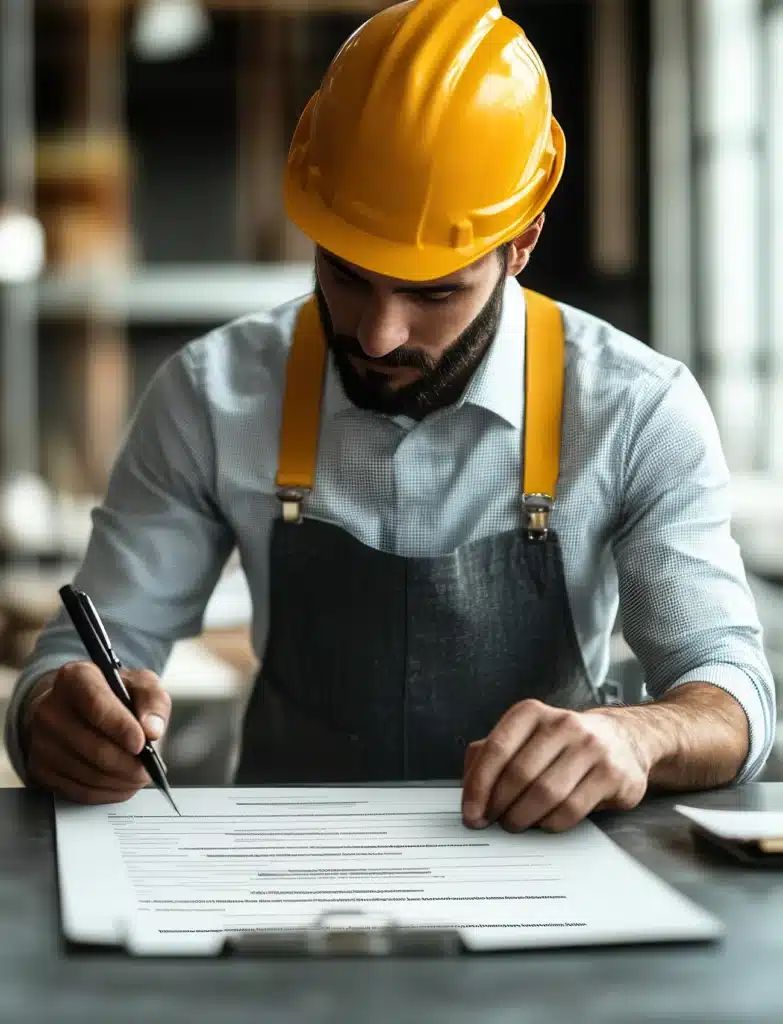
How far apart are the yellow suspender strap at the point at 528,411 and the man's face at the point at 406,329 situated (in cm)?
8

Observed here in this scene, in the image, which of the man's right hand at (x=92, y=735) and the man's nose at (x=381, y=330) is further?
the man's nose at (x=381, y=330)

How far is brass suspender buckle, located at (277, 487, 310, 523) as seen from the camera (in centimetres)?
163

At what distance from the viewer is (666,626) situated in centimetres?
149

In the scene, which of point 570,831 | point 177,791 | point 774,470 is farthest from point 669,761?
point 774,470

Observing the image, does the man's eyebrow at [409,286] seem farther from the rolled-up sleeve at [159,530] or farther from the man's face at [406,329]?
the rolled-up sleeve at [159,530]

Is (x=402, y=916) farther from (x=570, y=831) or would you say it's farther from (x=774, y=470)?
(x=774, y=470)

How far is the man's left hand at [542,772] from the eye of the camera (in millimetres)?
1101

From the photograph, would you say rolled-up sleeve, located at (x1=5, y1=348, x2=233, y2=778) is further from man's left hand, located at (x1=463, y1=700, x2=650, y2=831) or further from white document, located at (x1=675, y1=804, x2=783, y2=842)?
white document, located at (x1=675, y1=804, x2=783, y2=842)

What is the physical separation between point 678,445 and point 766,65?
4.73 metres

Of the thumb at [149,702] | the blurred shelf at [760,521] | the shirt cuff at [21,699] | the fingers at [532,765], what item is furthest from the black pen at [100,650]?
the blurred shelf at [760,521]

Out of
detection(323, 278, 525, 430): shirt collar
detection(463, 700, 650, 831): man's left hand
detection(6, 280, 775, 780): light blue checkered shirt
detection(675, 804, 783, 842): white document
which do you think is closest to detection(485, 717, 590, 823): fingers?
detection(463, 700, 650, 831): man's left hand

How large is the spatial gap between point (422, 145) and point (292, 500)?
426 mm

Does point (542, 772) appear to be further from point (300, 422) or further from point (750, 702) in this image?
point (300, 422)

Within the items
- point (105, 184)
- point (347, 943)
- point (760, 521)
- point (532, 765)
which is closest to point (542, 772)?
point (532, 765)
